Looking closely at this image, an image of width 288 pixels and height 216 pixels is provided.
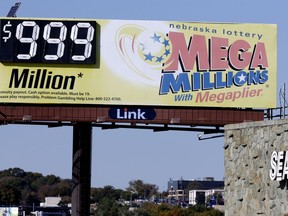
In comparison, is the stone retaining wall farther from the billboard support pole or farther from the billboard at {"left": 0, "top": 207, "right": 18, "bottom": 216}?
the billboard at {"left": 0, "top": 207, "right": 18, "bottom": 216}

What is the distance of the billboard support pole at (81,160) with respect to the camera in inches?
2136

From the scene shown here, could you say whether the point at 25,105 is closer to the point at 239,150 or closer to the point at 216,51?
the point at 216,51

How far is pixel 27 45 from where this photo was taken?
5353 cm

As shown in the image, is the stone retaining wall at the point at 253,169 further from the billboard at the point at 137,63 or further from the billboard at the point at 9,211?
the billboard at the point at 9,211

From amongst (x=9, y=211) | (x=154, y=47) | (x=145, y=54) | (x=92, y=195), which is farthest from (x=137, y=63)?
(x=92, y=195)

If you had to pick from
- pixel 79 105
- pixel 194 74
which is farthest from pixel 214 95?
pixel 79 105

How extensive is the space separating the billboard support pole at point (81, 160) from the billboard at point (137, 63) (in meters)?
1.55

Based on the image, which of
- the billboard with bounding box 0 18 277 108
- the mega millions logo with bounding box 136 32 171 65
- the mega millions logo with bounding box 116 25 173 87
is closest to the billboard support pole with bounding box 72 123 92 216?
the billboard with bounding box 0 18 277 108

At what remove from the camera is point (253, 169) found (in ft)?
146

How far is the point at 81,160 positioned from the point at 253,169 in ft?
37.3

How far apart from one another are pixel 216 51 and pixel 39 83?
6.88 m

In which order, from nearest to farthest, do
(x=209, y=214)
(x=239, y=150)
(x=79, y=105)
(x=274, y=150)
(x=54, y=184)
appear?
1. (x=274, y=150)
2. (x=239, y=150)
3. (x=79, y=105)
4. (x=209, y=214)
5. (x=54, y=184)

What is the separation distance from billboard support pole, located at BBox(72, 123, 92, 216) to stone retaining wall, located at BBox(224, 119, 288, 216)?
8.19 m

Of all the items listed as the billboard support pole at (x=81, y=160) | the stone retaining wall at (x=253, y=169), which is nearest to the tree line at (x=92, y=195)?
the billboard support pole at (x=81, y=160)
